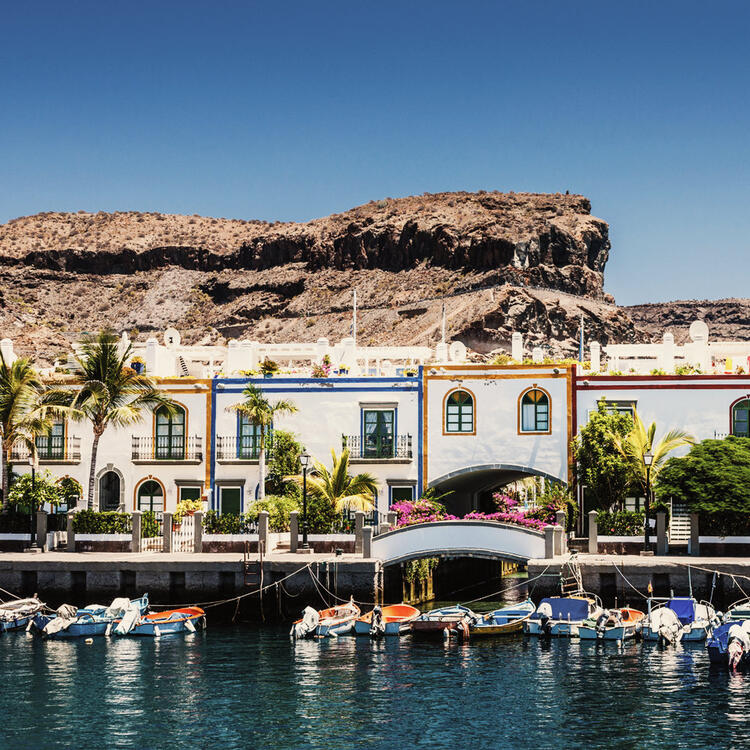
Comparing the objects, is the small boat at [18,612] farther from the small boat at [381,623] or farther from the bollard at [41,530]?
the small boat at [381,623]

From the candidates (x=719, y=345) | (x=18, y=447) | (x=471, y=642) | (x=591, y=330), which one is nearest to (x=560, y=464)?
(x=719, y=345)

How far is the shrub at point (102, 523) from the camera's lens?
48.4 m

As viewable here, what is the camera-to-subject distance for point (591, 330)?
169 metres

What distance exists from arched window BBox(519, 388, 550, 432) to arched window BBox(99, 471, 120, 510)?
17376 millimetres

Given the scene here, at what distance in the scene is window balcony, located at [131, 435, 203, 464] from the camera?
54.1 m

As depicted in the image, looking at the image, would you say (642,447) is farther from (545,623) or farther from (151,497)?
(151,497)

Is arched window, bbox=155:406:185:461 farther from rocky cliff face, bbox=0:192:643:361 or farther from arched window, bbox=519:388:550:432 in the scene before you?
rocky cliff face, bbox=0:192:643:361

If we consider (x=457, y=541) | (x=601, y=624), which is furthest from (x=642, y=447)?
Result: (x=601, y=624)

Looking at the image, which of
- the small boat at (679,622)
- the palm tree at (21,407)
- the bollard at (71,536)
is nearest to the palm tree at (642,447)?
the small boat at (679,622)

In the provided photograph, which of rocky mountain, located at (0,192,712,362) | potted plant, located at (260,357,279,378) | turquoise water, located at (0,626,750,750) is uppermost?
rocky mountain, located at (0,192,712,362)

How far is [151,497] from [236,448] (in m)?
4.18

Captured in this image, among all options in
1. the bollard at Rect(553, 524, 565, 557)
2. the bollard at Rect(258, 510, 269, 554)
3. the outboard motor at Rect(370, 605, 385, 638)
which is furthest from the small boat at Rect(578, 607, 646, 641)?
the bollard at Rect(258, 510, 269, 554)

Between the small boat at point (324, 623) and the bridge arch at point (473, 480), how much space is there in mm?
12160

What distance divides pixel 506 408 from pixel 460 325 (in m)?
103
